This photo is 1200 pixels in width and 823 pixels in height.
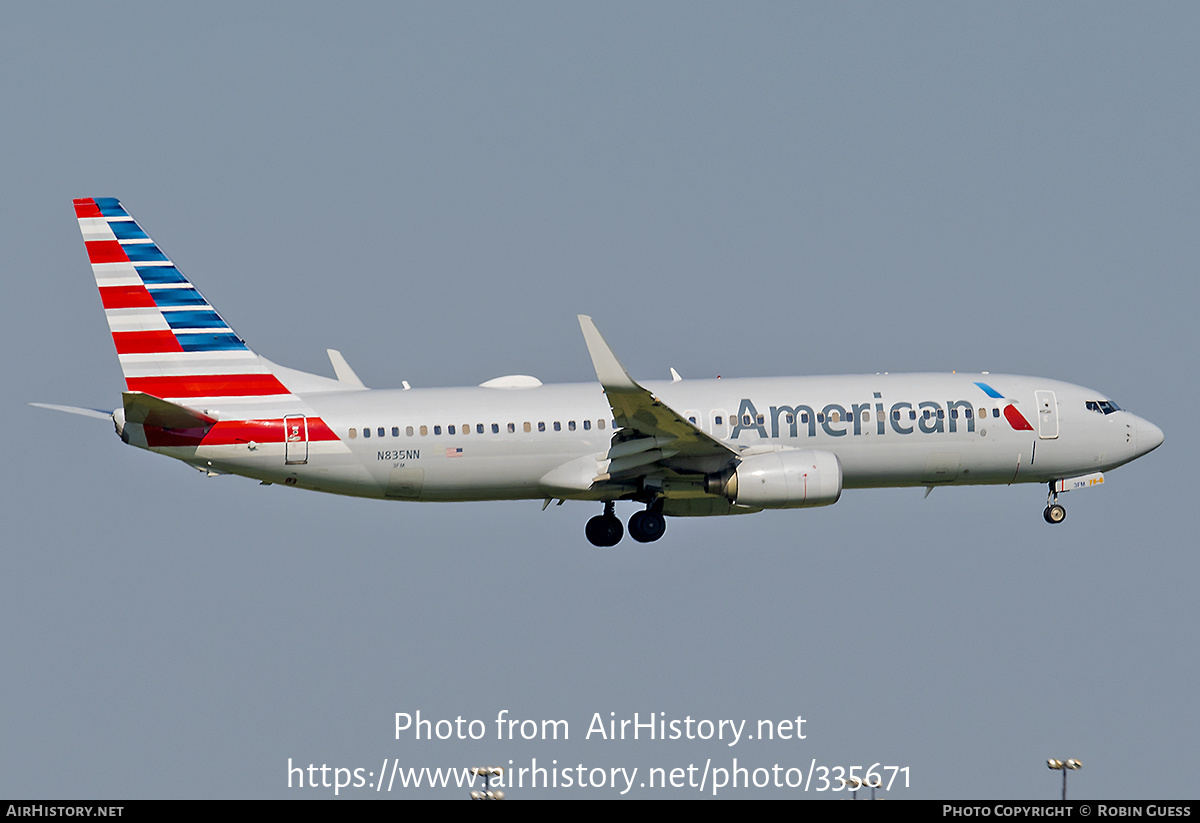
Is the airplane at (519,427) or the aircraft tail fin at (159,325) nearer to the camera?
the airplane at (519,427)

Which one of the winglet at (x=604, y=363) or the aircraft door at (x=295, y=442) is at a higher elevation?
the winglet at (x=604, y=363)

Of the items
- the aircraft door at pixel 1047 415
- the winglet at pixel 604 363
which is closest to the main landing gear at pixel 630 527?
the winglet at pixel 604 363

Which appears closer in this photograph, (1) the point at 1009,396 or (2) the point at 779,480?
(2) the point at 779,480

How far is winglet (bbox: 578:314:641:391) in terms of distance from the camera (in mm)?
54594

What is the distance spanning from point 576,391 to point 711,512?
233 inches

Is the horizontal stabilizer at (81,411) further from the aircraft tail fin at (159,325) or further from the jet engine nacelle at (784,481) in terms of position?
the jet engine nacelle at (784,481)

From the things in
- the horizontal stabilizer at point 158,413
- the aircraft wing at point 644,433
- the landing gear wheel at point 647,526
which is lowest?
the landing gear wheel at point 647,526

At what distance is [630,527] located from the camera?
200 ft

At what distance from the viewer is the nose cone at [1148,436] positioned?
64625mm

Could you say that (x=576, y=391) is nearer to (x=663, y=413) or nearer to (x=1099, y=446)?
(x=663, y=413)

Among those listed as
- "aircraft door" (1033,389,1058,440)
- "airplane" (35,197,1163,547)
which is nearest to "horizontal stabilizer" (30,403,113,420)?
"airplane" (35,197,1163,547)

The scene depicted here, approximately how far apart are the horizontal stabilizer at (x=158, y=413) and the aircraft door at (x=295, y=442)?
2.32 meters
